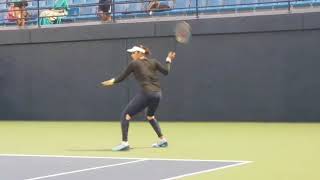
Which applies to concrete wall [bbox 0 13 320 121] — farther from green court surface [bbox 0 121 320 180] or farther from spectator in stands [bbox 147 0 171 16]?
spectator in stands [bbox 147 0 171 16]

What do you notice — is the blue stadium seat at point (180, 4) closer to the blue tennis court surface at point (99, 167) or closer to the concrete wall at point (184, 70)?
the concrete wall at point (184, 70)

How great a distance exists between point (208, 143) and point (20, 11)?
11.8 metres

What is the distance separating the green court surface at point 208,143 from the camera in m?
8.48

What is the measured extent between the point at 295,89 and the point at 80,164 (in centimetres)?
986

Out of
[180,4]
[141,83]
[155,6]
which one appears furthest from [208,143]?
[180,4]

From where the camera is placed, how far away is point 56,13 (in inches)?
875

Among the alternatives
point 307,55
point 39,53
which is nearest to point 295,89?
point 307,55

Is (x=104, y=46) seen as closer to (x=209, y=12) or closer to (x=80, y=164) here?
(x=209, y=12)

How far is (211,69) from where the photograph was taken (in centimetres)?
1884

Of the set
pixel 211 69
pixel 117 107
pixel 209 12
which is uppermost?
pixel 209 12

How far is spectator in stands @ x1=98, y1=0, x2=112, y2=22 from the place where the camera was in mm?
20414

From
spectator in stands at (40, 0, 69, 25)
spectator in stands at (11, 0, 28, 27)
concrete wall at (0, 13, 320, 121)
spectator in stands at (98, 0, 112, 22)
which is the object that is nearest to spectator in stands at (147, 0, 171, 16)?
concrete wall at (0, 13, 320, 121)

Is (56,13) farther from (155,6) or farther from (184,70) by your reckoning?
(184,70)

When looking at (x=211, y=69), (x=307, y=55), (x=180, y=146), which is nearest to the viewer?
(x=180, y=146)
